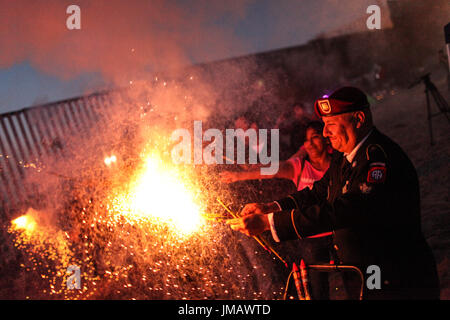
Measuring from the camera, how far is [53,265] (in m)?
4.07

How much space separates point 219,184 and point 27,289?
9.24ft

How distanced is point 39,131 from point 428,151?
7295mm

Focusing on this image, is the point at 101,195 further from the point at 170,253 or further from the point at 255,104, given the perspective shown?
the point at 255,104

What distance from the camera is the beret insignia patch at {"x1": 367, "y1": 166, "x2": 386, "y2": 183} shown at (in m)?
1.74

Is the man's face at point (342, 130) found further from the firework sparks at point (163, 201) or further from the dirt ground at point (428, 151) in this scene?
the dirt ground at point (428, 151)

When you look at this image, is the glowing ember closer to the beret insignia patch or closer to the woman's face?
the woman's face

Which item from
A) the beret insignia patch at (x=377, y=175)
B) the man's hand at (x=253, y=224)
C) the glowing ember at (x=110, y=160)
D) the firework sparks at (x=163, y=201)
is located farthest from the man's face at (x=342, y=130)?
the glowing ember at (x=110, y=160)

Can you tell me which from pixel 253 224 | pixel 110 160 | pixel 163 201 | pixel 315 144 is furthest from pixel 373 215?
pixel 110 160

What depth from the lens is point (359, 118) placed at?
1.95 m

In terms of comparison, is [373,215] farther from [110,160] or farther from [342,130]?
[110,160]

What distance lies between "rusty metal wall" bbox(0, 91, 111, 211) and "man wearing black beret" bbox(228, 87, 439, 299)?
4935mm

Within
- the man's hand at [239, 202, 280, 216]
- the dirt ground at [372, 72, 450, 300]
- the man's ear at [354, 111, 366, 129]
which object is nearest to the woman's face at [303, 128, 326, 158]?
the man's hand at [239, 202, 280, 216]

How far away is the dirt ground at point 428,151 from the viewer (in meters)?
3.56
